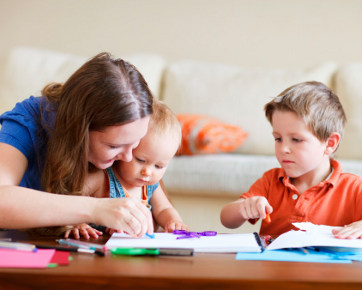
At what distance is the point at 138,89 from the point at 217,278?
1.97 feet

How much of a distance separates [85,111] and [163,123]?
0.33 metres

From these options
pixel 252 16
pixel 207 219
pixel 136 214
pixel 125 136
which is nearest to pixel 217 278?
pixel 136 214

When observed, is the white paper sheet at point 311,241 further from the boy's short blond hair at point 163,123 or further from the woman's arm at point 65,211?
the boy's short blond hair at point 163,123

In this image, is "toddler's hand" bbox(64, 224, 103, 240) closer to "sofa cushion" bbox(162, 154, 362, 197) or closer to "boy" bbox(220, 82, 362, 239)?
"boy" bbox(220, 82, 362, 239)

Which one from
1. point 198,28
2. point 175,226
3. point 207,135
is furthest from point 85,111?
point 198,28

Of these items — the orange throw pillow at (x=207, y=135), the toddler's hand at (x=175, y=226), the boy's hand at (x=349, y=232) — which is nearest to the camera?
the boy's hand at (x=349, y=232)

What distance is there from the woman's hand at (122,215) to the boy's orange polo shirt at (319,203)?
0.56 metres

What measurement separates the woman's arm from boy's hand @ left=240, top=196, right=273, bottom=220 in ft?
1.12

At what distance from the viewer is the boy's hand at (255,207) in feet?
4.01

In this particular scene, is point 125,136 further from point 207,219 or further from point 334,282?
point 207,219

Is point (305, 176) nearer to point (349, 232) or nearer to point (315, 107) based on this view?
point (315, 107)

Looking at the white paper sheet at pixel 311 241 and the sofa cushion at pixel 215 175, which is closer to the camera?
the white paper sheet at pixel 311 241

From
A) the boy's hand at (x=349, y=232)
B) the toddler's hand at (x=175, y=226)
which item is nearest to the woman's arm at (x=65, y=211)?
the toddler's hand at (x=175, y=226)

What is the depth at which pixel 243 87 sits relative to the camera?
2.78 meters
